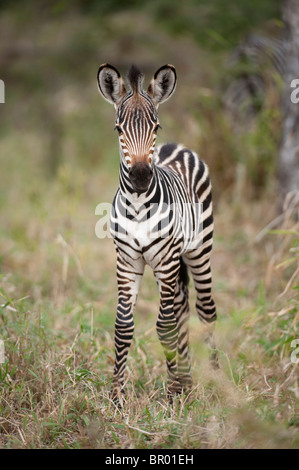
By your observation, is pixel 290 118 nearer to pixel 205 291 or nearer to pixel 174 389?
pixel 205 291

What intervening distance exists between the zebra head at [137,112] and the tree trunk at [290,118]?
274cm

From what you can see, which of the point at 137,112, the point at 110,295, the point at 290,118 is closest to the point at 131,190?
the point at 137,112

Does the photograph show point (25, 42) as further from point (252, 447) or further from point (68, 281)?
point (252, 447)

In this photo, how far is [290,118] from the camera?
6.28 metres

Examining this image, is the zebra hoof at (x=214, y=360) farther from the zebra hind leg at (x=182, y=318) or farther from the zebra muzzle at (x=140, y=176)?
the zebra muzzle at (x=140, y=176)

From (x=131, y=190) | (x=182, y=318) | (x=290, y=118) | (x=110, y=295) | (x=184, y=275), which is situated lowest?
(x=110, y=295)

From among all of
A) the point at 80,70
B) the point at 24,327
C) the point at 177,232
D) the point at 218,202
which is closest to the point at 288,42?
the point at 218,202

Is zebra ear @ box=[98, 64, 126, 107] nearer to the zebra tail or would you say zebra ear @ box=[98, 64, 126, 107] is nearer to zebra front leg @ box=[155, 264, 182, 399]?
zebra front leg @ box=[155, 264, 182, 399]

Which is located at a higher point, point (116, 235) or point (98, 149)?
point (98, 149)

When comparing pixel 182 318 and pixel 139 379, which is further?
pixel 182 318

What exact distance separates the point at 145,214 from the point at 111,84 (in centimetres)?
89

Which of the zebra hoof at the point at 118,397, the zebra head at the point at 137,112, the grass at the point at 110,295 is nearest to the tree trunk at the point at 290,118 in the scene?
the grass at the point at 110,295

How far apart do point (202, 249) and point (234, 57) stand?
6.61 meters

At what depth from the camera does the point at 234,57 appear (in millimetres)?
10016
